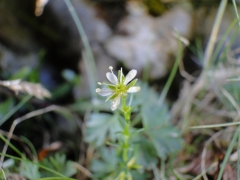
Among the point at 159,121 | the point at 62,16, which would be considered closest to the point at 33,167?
the point at 159,121

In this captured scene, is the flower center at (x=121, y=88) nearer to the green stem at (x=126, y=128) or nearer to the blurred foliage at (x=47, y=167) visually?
the green stem at (x=126, y=128)

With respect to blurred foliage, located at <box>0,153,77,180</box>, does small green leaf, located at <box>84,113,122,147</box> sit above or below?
above

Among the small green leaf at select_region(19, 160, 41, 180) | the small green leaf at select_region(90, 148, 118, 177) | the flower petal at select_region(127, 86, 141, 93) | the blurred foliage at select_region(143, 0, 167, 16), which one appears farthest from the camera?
the blurred foliage at select_region(143, 0, 167, 16)

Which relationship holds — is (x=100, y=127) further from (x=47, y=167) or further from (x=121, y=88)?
(x=121, y=88)

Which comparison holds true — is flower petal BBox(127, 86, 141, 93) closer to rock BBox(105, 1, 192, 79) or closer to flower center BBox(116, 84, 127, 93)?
flower center BBox(116, 84, 127, 93)

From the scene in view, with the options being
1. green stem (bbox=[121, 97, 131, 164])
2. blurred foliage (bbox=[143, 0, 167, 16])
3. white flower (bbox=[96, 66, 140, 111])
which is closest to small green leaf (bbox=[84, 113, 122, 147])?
green stem (bbox=[121, 97, 131, 164])

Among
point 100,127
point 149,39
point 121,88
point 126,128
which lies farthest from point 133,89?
point 149,39

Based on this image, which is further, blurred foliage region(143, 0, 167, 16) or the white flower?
blurred foliage region(143, 0, 167, 16)

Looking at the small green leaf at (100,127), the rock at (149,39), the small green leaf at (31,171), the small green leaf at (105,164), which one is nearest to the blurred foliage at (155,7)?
the rock at (149,39)

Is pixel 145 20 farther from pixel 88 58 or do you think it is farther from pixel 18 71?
pixel 18 71
